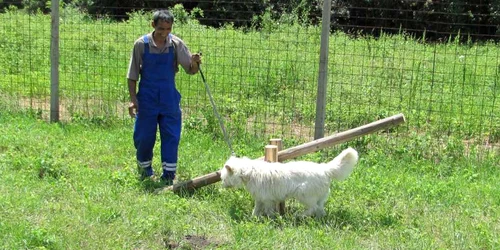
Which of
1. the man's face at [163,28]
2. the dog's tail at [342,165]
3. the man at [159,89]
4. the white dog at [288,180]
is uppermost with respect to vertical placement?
the man's face at [163,28]

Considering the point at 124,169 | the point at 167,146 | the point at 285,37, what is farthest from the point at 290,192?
the point at 285,37

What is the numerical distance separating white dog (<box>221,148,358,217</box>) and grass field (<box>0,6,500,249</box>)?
0.17 m

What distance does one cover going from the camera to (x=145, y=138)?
22.3ft

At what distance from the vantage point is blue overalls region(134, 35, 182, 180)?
6.58 metres

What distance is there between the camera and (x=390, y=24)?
20953 mm

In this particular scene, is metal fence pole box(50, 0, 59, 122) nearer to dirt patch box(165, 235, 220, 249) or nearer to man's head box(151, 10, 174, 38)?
man's head box(151, 10, 174, 38)

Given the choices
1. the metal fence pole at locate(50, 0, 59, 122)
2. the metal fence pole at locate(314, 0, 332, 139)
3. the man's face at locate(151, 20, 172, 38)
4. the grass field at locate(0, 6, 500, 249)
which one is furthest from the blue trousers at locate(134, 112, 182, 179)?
the metal fence pole at locate(50, 0, 59, 122)

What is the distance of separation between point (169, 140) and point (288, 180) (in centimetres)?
156

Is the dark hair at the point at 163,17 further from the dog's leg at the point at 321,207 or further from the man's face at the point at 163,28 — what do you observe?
the dog's leg at the point at 321,207

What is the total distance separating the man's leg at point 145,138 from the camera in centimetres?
673

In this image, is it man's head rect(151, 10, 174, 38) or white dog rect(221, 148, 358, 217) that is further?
man's head rect(151, 10, 174, 38)

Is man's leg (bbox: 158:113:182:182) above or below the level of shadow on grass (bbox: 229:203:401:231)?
above

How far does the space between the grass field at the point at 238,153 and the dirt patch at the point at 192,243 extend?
0.02 meters

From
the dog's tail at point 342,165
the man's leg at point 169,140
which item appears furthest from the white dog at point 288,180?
the man's leg at point 169,140
